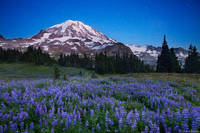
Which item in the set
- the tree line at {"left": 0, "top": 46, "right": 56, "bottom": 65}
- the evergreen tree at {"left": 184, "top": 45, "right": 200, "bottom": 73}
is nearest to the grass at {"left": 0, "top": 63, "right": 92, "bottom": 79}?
the tree line at {"left": 0, "top": 46, "right": 56, "bottom": 65}

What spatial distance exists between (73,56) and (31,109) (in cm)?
12081

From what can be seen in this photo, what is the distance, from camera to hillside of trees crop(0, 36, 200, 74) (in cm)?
5688

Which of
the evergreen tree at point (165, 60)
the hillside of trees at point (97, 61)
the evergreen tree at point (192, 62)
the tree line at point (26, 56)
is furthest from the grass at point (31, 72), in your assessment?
the evergreen tree at point (192, 62)

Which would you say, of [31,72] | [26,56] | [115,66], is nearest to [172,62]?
[115,66]

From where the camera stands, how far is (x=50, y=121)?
2.73 m

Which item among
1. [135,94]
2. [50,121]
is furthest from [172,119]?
[135,94]

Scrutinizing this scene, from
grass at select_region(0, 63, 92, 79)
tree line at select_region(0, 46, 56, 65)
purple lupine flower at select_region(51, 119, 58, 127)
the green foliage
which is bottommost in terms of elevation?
grass at select_region(0, 63, 92, 79)

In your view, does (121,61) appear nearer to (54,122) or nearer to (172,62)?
(172,62)

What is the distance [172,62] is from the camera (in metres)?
56.7

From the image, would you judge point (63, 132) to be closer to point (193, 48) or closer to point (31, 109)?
point (31, 109)

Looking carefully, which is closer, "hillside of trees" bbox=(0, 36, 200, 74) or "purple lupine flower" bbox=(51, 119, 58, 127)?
"purple lupine flower" bbox=(51, 119, 58, 127)

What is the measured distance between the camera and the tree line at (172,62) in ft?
183

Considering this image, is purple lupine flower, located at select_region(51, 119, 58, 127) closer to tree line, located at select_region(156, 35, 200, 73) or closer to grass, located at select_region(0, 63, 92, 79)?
grass, located at select_region(0, 63, 92, 79)

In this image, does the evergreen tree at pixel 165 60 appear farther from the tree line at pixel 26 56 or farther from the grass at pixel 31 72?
the tree line at pixel 26 56
